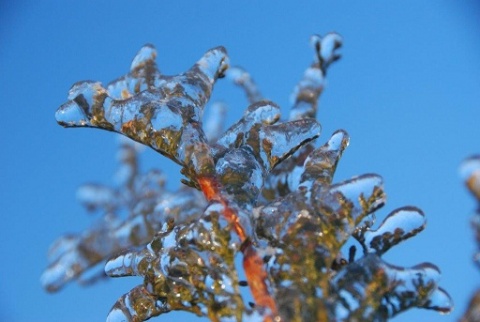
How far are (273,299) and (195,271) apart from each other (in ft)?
0.68

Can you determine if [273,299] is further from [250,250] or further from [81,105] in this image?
[81,105]

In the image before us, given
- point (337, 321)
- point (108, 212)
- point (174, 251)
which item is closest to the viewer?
point (337, 321)

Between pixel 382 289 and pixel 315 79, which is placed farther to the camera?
pixel 315 79

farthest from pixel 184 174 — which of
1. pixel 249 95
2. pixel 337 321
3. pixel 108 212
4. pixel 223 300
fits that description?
pixel 108 212

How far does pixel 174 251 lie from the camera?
140 cm

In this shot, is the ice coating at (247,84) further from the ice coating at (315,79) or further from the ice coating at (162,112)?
the ice coating at (162,112)

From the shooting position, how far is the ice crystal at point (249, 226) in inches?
49.6

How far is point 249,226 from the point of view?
1344 mm

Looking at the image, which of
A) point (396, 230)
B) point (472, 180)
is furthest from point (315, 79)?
point (472, 180)

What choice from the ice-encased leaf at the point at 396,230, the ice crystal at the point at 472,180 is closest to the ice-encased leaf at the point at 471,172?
the ice crystal at the point at 472,180

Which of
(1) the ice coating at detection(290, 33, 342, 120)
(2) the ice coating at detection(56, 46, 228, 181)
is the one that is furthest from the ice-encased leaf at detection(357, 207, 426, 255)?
(1) the ice coating at detection(290, 33, 342, 120)

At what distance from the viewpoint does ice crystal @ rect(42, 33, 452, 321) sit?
126 cm

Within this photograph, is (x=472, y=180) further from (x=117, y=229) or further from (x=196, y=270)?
(x=117, y=229)

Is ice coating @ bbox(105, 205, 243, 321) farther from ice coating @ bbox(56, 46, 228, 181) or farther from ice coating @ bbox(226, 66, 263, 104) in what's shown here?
ice coating @ bbox(226, 66, 263, 104)
